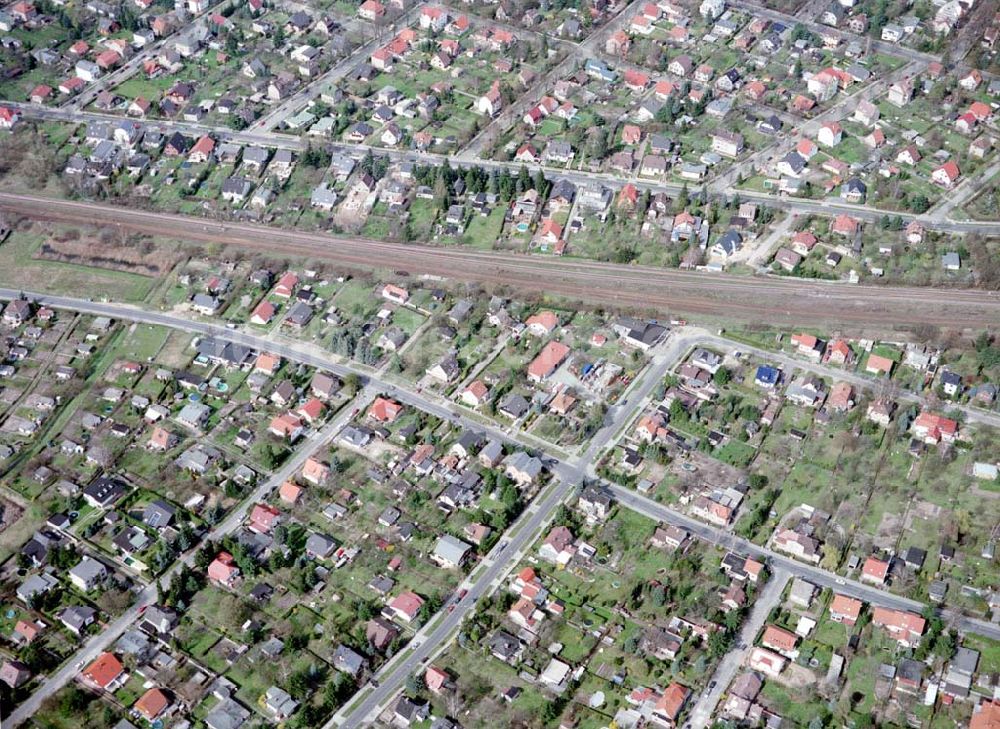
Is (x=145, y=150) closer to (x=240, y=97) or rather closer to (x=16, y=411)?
(x=240, y=97)

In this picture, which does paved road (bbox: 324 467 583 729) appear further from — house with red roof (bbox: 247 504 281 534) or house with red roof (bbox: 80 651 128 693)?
house with red roof (bbox: 247 504 281 534)

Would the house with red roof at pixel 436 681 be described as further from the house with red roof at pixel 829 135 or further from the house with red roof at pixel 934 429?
the house with red roof at pixel 829 135

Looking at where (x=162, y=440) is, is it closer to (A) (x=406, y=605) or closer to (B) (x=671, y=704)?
(A) (x=406, y=605)

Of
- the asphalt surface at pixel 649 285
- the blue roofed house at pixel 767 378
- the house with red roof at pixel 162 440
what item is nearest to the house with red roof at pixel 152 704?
the house with red roof at pixel 162 440

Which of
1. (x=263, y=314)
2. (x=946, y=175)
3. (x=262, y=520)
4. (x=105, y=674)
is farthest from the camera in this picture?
(x=946, y=175)

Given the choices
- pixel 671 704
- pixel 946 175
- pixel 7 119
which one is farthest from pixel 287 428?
pixel 946 175

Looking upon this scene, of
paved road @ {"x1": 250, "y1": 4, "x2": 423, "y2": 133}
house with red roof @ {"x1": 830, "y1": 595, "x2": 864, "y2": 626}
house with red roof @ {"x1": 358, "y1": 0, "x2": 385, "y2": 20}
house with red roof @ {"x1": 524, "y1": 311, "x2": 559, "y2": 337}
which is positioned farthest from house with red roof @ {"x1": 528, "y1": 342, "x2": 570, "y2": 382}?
house with red roof @ {"x1": 358, "y1": 0, "x2": 385, "y2": 20}
